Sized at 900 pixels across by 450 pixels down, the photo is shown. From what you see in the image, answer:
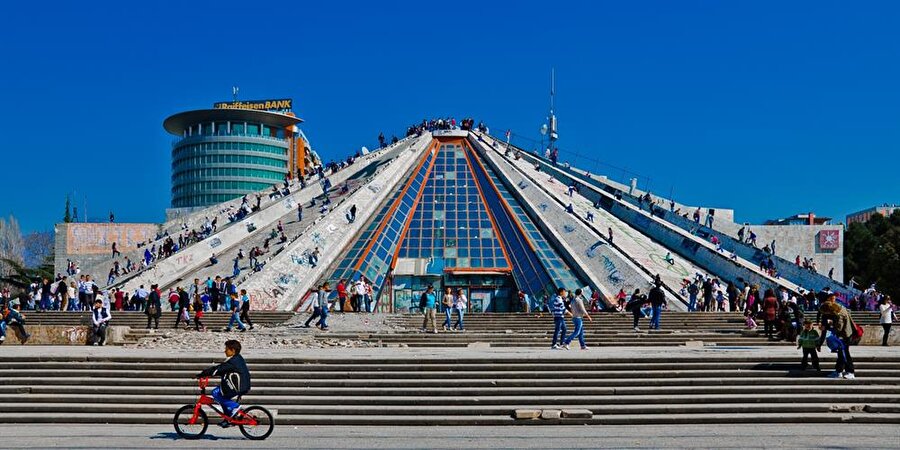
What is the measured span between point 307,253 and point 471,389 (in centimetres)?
2252

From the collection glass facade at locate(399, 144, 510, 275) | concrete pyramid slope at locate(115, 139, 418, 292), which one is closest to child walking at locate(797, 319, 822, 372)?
glass facade at locate(399, 144, 510, 275)

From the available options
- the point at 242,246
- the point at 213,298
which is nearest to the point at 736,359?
the point at 213,298

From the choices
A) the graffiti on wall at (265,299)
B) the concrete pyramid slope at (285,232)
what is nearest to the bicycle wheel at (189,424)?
the graffiti on wall at (265,299)

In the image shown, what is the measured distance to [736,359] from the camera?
1450 cm

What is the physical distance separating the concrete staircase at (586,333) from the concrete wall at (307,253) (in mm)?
7975

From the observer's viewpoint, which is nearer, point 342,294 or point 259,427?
point 259,427

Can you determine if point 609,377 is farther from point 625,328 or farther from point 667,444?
point 625,328

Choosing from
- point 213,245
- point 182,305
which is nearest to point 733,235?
point 213,245

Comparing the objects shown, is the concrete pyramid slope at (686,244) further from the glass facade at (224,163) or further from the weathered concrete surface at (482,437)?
the glass facade at (224,163)

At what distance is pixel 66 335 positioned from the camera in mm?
19812

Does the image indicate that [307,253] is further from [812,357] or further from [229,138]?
[229,138]

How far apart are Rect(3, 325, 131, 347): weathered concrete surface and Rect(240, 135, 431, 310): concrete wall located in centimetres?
1106

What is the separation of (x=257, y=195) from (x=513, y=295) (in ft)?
63.0

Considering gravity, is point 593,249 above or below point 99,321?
above
